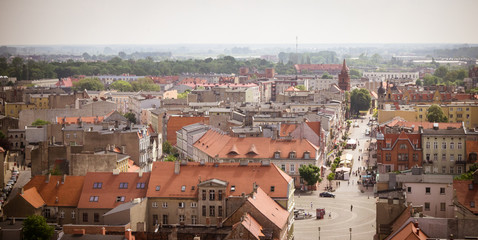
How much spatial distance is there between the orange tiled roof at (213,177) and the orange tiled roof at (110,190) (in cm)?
93

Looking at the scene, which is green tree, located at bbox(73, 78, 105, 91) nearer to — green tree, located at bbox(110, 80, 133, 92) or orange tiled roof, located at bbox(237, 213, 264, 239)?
green tree, located at bbox(110, 80, 133, 92)

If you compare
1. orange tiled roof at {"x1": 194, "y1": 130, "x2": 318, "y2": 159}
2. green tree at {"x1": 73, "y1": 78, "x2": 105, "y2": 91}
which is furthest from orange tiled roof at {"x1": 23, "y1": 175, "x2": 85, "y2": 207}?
green tree at {"x1": 73, "y1": 78, "x2": 105, "y2": 91}

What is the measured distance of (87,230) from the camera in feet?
142

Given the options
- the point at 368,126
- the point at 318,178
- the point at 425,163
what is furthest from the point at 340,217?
the point at 368,126

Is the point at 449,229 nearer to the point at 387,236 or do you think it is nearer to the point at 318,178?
the point at 387,236

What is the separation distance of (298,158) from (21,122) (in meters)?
40.1

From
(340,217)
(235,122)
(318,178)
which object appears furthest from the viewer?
(235,122)

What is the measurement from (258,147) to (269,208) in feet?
81.3

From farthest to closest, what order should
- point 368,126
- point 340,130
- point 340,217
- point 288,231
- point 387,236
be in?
point 368,126, point 340,130, point 340,217, point 288,231, point 387,236

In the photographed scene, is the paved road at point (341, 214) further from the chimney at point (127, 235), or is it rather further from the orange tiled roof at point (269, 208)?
the chimney at point (127, 235)

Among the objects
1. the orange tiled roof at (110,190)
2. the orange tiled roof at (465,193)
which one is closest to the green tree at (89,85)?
the orange tiled roof at (110,190)

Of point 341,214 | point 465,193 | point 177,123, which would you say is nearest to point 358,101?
point 177,123

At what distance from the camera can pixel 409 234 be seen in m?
38.9

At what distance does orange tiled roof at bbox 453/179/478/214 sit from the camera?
155 feet
